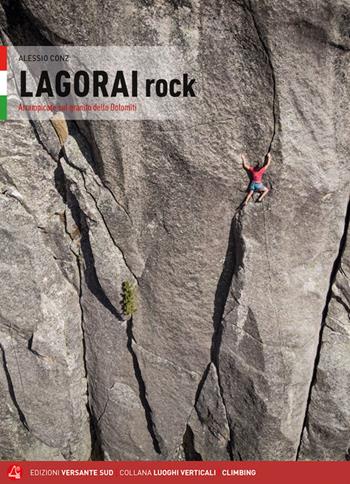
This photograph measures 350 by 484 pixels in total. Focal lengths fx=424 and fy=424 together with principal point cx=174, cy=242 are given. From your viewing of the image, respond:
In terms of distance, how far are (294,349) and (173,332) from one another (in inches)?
152

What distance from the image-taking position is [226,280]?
1295 cm

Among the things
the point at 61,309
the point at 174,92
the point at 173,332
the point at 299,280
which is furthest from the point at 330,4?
the point at 61,309

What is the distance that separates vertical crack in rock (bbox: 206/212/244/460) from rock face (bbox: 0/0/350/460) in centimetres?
6

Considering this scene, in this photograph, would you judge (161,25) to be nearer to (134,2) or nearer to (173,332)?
(134,2)

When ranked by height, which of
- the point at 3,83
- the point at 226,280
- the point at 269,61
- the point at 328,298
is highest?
the point at 269,61

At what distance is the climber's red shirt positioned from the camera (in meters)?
10.6

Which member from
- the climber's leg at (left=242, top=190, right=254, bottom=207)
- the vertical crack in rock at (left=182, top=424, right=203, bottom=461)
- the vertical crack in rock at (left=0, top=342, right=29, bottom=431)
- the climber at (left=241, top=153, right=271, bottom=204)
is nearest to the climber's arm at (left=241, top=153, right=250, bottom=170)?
the climber at (left=241, top=153, right=271, bottom=204)

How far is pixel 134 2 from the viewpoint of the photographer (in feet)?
31.3

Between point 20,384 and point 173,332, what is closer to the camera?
point 173,332

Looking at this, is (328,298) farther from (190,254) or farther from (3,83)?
(3,83)

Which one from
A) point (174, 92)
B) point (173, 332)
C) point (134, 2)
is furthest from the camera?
point (173, 332)

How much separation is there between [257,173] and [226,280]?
3.72m

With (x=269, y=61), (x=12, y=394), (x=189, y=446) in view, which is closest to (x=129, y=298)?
(x=12, y=394)

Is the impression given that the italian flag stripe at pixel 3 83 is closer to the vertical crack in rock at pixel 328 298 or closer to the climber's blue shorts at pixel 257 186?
the climber's blue shorts at pixel 257 186
